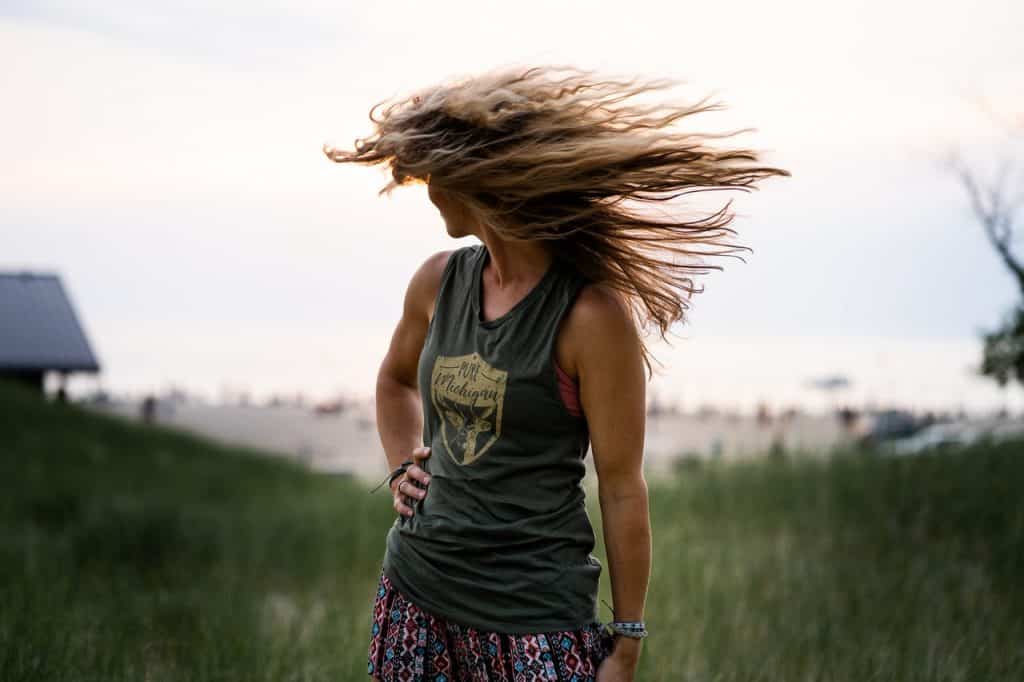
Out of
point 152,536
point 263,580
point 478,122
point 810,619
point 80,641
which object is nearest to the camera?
point 478,122

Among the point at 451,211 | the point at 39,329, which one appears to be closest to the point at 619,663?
the point at 451,211

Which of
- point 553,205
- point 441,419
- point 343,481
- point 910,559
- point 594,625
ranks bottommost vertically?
point 343,481

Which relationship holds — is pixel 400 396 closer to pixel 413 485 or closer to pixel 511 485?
pixel 413 485

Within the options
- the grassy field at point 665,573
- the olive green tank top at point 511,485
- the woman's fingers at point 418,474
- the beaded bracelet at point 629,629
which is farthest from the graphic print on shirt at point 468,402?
the grassy field at point 665,573

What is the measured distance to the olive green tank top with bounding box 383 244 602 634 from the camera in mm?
2371

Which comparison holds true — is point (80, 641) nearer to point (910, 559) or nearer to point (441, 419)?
point (441, 419)

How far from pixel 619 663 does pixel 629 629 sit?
78mm

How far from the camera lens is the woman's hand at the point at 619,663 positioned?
2447mm

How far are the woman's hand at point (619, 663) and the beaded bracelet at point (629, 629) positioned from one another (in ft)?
0.04

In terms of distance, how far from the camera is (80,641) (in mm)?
4156

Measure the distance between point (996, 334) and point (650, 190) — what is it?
624 centimetres

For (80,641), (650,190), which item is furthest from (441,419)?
(80,641)

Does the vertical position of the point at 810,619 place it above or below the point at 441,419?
below

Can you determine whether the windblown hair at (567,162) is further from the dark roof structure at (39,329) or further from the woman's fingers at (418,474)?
the dark roof structure at (39,329)
